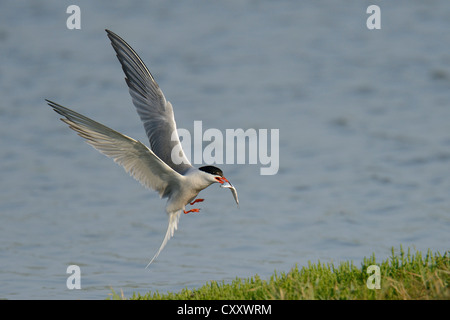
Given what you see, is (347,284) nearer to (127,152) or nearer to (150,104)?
(127,152)

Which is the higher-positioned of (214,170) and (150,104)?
(150,104)

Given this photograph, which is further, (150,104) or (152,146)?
(150,104)

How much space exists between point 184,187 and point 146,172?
22.9 inches

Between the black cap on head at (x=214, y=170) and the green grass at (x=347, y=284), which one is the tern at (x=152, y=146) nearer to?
the black cap on head at (x=214, y=170)

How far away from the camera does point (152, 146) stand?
916 centimetres

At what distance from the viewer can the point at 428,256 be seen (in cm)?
733

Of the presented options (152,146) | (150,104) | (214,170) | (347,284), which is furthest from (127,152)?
(347,284)

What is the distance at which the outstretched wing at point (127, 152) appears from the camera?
7.34 metres

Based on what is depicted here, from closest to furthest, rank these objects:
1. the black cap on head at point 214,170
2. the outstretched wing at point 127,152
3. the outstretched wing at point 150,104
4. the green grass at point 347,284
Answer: the green grass at point 347,284, the outstretched wing at point 127,152, the black cap on head at point 214,170, the outstretched wing at point 150,104

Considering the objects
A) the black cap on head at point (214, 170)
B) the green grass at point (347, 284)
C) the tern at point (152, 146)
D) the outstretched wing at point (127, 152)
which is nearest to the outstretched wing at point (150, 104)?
the tern at point (152, 146)

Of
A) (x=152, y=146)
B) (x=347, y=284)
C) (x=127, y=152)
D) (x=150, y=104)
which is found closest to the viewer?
(x=347, y=284)

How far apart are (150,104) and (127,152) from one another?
74.9 inches

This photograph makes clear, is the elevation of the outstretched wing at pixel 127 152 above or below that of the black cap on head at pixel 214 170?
above
